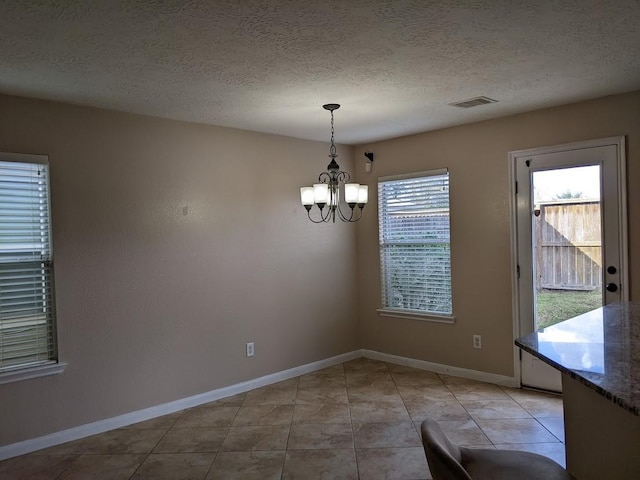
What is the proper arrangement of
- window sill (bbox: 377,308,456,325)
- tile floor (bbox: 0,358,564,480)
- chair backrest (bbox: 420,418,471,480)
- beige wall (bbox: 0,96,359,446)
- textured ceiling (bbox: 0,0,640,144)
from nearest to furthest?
chair backrest (bbox: 420,418,471,480)
textured ceiling (bbox: 0,0,640,144)
tile floor (bbox: 0,358,564,480)
beige wall (bbox: 0,96,359,446)
window sill (bbox: 377,308,456,325)

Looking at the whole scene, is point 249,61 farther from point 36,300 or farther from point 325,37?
point 36,300

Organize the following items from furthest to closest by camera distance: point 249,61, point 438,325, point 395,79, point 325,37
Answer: point 438,325, point 395,79, point 249,61, point 325,37

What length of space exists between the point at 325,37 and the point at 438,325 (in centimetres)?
328

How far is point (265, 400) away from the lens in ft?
13.7

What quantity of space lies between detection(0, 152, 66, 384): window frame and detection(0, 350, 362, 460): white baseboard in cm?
45

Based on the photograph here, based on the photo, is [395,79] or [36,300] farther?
[36,300]

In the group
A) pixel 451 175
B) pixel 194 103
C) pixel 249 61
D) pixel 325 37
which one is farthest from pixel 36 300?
pixel 451 175

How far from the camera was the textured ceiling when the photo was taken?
2152 millimetres

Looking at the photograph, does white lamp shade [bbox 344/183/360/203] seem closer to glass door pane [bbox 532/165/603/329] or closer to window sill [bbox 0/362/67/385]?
glass door pane [bbox 532/165/603/329]

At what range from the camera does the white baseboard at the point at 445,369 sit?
172 inches

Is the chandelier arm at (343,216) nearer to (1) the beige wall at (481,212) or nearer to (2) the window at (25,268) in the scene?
(1) the beige wall at (481,212)

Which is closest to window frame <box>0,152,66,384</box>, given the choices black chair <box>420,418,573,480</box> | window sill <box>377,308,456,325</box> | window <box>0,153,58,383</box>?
window <box>0,153,58,383</box>

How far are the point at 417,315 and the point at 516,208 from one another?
4.90ft

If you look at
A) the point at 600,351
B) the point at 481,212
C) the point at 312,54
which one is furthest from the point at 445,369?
the point at 312,54
